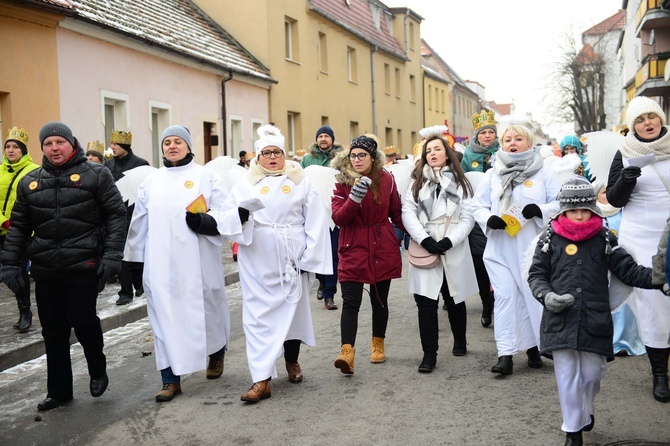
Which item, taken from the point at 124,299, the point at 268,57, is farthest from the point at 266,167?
the point at 268,57

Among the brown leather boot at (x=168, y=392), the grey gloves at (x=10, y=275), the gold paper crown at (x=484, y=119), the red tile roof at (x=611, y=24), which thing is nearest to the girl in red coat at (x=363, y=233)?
the brown leather boot at (x=168, y=392)

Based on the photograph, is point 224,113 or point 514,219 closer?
point 514,219

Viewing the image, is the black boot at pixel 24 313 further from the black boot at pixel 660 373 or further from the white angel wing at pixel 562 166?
the black boot at pixel 660 373

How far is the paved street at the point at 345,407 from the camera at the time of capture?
5062 mm

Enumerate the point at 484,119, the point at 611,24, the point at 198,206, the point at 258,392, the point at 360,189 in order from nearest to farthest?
the point at 258,392
the point at 198,206
the point at 360,189
the point at 484,119
the point at 611,24

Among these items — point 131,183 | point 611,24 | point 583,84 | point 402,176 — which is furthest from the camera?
point 611,24

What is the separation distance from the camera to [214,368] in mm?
6773

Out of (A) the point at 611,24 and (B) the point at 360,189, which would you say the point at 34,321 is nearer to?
(B) the point at 360,189

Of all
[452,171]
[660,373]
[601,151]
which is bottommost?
[660,373]

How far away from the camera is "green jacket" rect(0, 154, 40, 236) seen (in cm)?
902

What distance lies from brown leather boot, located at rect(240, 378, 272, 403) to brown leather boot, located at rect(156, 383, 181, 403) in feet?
1.89

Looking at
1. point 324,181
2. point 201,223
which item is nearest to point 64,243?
point 201,223

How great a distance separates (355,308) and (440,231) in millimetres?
980

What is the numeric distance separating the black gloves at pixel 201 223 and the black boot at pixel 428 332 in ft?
6.02
